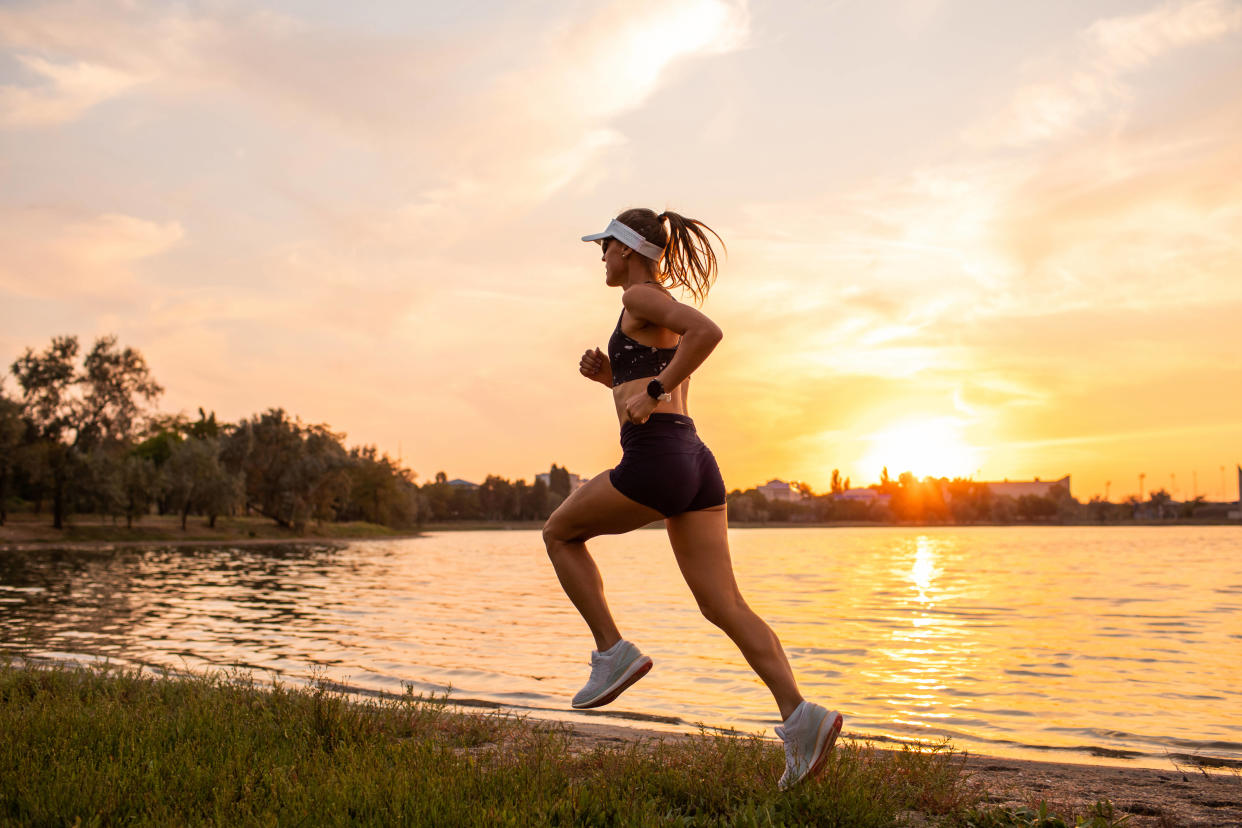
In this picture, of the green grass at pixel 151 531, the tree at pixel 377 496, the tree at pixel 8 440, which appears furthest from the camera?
the tree at pixel 377 496

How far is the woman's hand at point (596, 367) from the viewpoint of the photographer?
479 centimetres

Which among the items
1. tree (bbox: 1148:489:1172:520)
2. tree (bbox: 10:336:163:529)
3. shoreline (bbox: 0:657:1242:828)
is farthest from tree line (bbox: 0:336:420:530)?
tree (bbox: 1148:489:1172:520)

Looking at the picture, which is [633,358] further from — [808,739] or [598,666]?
[808,739]

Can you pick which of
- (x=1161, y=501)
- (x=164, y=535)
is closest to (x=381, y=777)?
(x=164, y=535)

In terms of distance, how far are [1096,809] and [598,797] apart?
2184 mm

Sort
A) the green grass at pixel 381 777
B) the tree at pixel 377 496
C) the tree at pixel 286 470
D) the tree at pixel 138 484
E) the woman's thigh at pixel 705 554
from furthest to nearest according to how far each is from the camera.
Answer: the tree at pixel 377 496, the tree at pixel 286 470, the tree at pixel 138 484, the woman's thigh at pixel 705 554, the green grass at pixel 381 777

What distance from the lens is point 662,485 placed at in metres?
4.13

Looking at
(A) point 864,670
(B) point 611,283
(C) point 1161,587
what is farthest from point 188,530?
(B) point 611,283

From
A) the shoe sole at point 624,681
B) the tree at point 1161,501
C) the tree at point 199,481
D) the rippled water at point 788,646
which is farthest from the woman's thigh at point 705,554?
the tree at point 1161,501

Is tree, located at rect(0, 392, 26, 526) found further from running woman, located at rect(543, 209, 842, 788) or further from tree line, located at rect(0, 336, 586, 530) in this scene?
running woman, located at rect(543, 209, 842, 788)

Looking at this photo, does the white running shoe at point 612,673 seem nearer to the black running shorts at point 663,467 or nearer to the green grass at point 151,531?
the black running shorts at point 663,467

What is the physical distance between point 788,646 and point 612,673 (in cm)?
986

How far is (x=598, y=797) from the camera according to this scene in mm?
3988

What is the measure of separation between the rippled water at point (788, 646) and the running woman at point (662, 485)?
12.6ft
